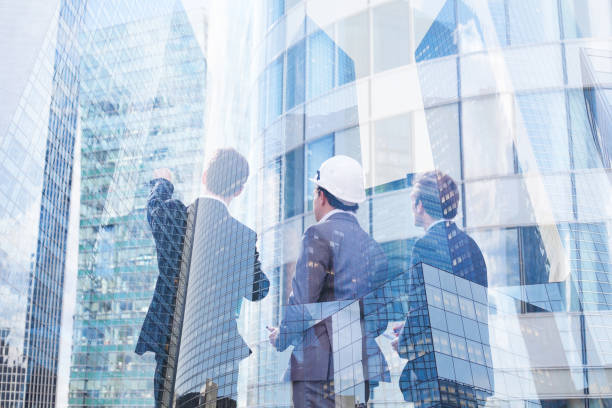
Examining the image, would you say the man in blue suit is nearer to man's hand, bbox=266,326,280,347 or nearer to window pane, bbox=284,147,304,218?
window pane, bbox=284,147,304,218

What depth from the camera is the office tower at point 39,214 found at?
66.3 feet

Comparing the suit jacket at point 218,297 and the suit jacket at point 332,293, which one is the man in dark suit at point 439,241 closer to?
the suit jacket at point 332,293

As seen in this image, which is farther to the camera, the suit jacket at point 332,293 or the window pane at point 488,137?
the window pane at point 488,137

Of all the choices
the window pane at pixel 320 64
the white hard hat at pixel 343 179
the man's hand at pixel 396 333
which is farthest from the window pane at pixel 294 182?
the man's hand at pixel 396 333

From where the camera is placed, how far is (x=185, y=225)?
782 cm

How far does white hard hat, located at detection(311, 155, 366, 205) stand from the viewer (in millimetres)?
5727

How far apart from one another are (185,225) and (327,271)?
295 centimetres

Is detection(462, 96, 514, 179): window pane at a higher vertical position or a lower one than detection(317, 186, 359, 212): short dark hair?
higher

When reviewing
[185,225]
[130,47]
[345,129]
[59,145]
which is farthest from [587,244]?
[59,145]

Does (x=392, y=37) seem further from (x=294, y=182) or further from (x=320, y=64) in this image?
(x=294, y=182)

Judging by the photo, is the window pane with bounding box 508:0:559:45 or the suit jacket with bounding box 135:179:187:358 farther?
the suit jacket with bounding box 135:179:187:358

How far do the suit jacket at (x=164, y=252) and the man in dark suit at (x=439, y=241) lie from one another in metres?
3.19

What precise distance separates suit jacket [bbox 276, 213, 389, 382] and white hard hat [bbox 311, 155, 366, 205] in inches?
8.1
